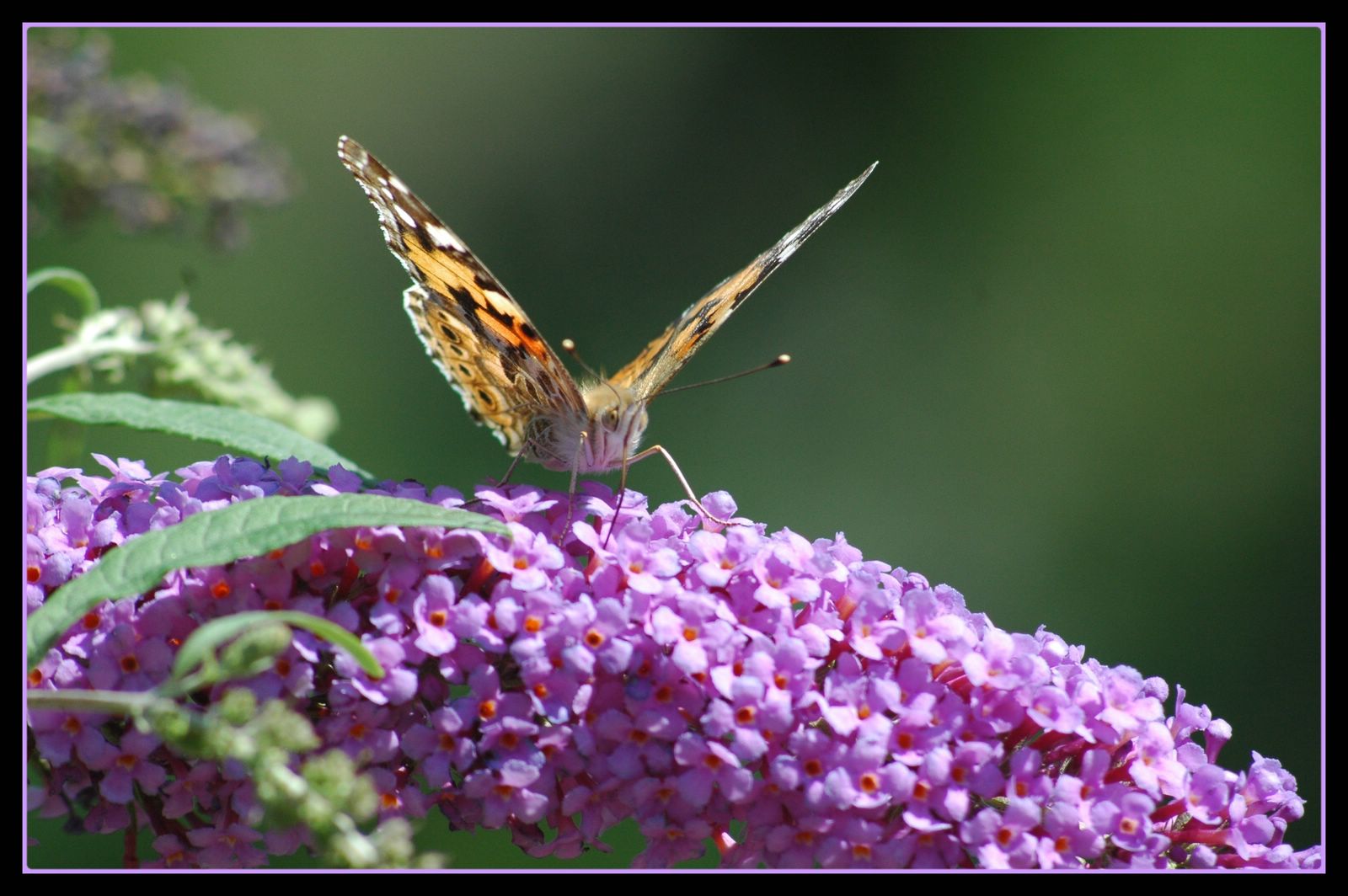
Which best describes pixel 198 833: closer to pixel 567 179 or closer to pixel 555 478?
pixel 555 478

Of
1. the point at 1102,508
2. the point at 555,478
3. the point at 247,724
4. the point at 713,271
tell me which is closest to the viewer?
the point at 247,724

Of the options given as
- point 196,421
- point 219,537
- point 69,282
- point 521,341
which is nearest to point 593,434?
point 521,341

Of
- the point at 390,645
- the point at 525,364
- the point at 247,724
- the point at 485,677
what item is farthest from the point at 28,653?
the point at 525,364

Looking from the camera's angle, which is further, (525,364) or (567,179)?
(567,179)

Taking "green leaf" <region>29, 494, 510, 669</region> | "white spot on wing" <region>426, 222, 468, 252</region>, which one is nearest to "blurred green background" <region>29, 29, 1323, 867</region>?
"white spot on wing" <region>426, 222, 468, 252</region>

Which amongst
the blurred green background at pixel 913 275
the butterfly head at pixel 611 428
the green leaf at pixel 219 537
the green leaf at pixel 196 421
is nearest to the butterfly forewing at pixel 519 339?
the butterfly head at pixel 611 428

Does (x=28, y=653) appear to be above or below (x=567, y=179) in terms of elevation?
below

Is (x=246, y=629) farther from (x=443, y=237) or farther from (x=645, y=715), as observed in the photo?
(x=443, y=237)
